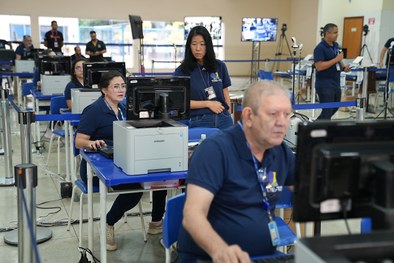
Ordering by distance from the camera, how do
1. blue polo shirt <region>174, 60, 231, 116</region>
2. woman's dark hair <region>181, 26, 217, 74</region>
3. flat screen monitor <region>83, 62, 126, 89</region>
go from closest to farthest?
woman's dark hair <region>181, 26, 217, 74</region> < blue polo shirt <region>174, 60, 231, 116</region> < flat screen monitor <region>83, 62, 126, 89</region>

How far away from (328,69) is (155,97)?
3425 mm

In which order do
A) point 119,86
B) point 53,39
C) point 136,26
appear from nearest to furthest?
1. point 119,86
2. point 136,26
3. point 53,39

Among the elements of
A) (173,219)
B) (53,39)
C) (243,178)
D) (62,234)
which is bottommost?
(62,234)

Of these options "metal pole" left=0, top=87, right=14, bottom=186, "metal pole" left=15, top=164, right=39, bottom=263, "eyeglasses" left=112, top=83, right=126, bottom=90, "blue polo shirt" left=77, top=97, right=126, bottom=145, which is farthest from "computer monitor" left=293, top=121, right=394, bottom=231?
"metal pole" left=0, top=87, right=14, bottom=186

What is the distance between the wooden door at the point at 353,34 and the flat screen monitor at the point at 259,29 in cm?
212

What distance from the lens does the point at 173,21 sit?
50.9 feet

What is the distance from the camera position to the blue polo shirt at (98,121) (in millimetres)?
3279

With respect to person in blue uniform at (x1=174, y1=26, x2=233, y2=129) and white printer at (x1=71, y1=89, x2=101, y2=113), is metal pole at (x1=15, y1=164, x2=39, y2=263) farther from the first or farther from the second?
white printer at (x1=71, y1=89, x2=101, y2=113)

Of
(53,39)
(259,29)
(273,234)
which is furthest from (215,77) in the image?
(259,29)

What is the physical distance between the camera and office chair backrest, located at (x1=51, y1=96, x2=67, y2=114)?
541cm

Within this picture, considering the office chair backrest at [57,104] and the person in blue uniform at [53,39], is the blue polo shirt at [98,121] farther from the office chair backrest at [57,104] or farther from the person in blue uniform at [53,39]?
the person in blue uniform at [53,39]

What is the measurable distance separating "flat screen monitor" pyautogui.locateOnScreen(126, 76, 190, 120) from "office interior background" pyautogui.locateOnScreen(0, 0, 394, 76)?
11235mm

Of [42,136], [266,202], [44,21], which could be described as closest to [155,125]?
[266,202]

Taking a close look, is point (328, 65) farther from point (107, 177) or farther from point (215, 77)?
point (107, 177)
